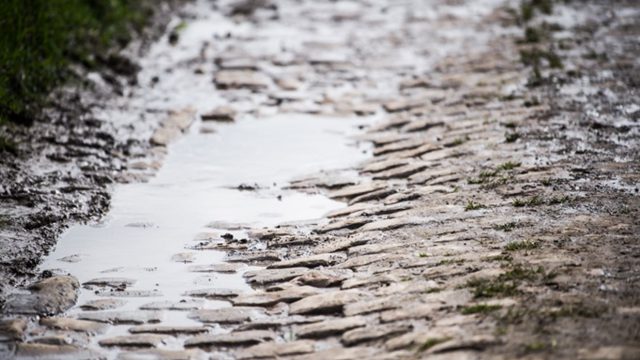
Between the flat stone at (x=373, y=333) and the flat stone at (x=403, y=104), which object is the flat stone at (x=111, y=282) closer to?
the flat stone at (x=373, y=333)

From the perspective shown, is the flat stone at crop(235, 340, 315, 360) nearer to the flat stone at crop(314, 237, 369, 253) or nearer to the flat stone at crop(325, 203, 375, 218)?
the flat stone at crop(314, 237, 369, 253)

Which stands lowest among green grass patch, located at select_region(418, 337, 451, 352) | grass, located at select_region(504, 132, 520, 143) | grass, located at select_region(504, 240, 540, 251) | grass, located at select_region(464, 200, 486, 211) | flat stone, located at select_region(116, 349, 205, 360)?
green grass patch, located at select_region(418, 337, 451, 352)

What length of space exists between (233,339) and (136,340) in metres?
0.45

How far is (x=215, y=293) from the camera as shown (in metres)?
5.34

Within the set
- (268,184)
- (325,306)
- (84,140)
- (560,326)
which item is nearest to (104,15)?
(84,140)

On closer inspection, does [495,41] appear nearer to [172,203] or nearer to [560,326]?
[172,203]

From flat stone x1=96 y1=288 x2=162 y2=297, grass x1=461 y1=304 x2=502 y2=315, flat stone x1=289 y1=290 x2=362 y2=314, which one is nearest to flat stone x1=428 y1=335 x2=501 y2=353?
grass x1=461 y1=304 x2=502 y2=315

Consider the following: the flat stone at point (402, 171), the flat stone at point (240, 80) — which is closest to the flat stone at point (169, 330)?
the flat stone at point (402, 171)

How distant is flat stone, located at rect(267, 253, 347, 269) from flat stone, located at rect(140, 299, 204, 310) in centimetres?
59

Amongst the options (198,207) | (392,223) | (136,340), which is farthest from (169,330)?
(198,207)

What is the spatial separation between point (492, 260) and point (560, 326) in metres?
0.91

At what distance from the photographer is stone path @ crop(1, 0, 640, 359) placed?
450 centimetres

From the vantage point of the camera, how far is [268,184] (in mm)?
7246

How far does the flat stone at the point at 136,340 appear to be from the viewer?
4.76m
